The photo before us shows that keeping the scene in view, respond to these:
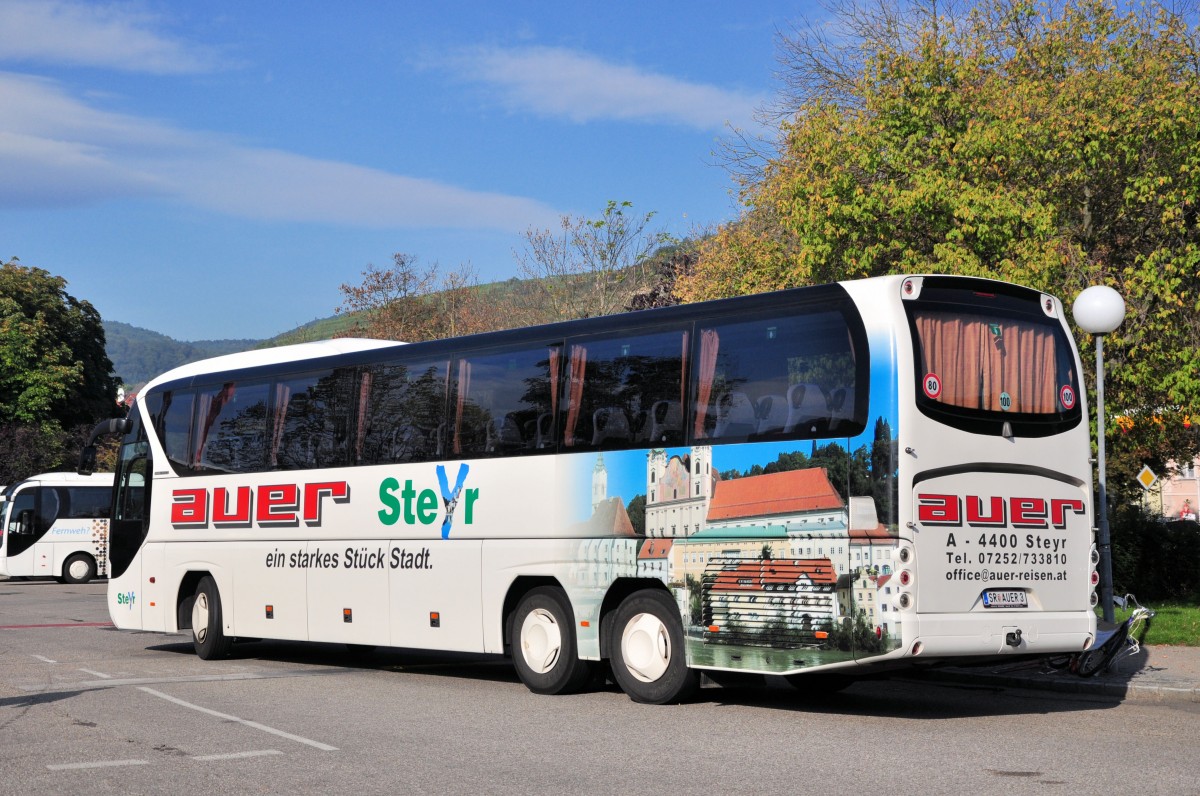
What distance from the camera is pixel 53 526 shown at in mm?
43250

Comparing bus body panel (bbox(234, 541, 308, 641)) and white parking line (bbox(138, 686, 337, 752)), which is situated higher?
bus body panel (bbox(234, 541, 308, 641))

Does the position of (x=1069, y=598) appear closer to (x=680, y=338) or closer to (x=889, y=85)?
(x=680, y=338)

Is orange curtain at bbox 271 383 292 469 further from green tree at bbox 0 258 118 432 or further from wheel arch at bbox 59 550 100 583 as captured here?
green tree at bbox 0 258 118 432

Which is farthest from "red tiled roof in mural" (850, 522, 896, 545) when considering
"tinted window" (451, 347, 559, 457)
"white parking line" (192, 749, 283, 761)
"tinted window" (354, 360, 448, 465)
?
"tinted window" (354, 360, 448, 465)

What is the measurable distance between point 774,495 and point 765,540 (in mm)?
379

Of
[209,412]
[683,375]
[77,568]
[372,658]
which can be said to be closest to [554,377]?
[683,375]

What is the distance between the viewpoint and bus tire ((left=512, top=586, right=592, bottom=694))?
43.9 ft

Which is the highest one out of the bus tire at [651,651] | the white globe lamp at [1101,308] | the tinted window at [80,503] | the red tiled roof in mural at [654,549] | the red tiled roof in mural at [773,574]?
the white globe lamp at [1101,308]

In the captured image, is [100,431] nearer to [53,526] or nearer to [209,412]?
[209,412]

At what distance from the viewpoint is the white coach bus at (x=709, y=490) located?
11.0 m

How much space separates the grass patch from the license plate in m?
6.18

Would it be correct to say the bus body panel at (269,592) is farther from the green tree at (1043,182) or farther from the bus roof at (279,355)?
the green tree at (1043,182)

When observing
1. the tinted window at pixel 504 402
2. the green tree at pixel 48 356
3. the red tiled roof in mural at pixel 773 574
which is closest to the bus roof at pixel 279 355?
the tinted window at pixel 504 402

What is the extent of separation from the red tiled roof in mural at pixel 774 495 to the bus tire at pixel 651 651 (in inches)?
40.8
